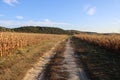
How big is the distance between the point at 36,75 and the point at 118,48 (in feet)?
32.1

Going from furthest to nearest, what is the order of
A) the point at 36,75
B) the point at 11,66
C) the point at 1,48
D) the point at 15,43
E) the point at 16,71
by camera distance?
1. the point at 15,43
2. the point at 1,48
3. the point at 11,66
4. the point at 16,71
5. the point at 36,75

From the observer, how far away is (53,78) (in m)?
10.4

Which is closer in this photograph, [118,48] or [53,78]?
[53,78]

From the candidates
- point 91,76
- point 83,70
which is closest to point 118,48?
point 83,70

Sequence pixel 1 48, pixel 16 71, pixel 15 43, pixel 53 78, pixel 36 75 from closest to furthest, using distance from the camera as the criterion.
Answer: pixel 53 78, pixel 36 75, pixel 16 71, pixel 1 48, pixel 15 43

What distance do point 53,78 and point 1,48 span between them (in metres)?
8.68

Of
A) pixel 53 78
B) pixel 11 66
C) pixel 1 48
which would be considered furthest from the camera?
pixel 1 48

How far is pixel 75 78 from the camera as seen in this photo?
1048cm

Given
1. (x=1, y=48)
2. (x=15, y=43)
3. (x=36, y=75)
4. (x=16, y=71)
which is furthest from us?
(x=15, y=43)

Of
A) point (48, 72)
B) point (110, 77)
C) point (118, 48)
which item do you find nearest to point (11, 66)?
point (48, 72)

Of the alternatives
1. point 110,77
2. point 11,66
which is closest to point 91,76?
point 110,77

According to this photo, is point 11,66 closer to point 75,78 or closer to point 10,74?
point 10,74

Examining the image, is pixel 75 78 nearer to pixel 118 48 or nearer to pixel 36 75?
pixel 36 75

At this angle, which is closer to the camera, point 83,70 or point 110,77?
point 110,77
